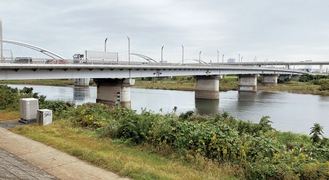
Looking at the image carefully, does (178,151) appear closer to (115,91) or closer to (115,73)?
(115,73)

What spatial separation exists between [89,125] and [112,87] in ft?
101

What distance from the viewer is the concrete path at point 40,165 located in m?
6.64

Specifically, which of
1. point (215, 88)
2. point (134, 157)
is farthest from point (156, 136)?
point (215, 88)

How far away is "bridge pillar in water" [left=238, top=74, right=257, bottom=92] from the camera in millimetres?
81562

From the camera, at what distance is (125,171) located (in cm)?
684

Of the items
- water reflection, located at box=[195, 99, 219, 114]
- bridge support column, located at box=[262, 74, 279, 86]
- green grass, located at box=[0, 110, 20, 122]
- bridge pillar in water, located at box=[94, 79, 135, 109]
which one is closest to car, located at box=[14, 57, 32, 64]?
green grass, located at box=[0, 110, 20, 122]

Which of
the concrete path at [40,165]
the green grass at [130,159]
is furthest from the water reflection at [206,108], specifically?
the concrete path at [40,165]

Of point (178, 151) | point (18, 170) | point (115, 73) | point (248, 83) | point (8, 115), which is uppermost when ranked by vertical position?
point (115, 73)

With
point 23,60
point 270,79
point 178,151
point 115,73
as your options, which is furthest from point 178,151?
point 270,79

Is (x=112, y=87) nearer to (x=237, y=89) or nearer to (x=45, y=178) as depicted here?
(x=45, y=178)

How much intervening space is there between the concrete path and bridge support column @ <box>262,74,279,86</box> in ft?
325

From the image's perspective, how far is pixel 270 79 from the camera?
332 feet

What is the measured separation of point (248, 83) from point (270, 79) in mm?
22825

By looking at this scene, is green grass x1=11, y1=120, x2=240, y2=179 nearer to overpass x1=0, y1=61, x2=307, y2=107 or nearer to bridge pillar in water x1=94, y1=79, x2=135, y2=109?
overpass x1=0, y1=61, x2=307, y2=107
